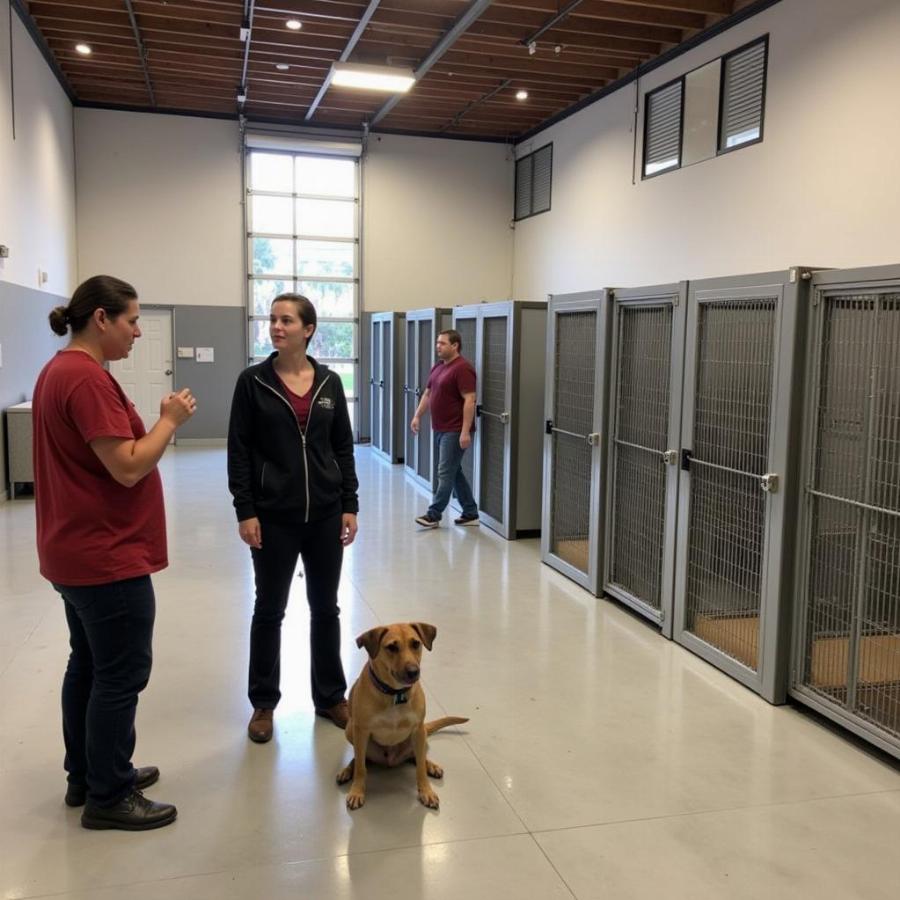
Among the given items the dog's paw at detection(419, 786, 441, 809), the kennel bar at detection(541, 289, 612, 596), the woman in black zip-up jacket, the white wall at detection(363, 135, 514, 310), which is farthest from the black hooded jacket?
the white wall at detection(363, 135, 514, 310)

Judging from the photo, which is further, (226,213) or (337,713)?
(226,213)

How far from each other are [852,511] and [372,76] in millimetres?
7785

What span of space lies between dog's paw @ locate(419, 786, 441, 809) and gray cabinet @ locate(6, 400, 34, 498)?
6.11 meters

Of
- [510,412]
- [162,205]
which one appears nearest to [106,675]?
[510,412]

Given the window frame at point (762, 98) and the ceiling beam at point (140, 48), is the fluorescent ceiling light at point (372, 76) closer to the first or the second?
the ceiling beam at point (140, 48)

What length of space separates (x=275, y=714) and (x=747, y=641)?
2.15 meters

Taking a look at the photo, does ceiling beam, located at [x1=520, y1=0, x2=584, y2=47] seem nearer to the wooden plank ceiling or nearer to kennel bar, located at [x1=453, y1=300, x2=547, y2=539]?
the wooden plank ceiling

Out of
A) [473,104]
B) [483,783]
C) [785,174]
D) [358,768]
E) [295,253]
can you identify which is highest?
[473,104]

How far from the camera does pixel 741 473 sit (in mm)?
3877

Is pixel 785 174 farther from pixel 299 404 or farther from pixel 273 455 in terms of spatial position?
pixel 273 455

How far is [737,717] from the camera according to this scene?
3.57m

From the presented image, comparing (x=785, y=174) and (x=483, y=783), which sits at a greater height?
(x=785, y=174)

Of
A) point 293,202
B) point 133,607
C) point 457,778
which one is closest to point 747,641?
point 457,778

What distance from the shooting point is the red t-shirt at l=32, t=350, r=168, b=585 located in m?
2.32
